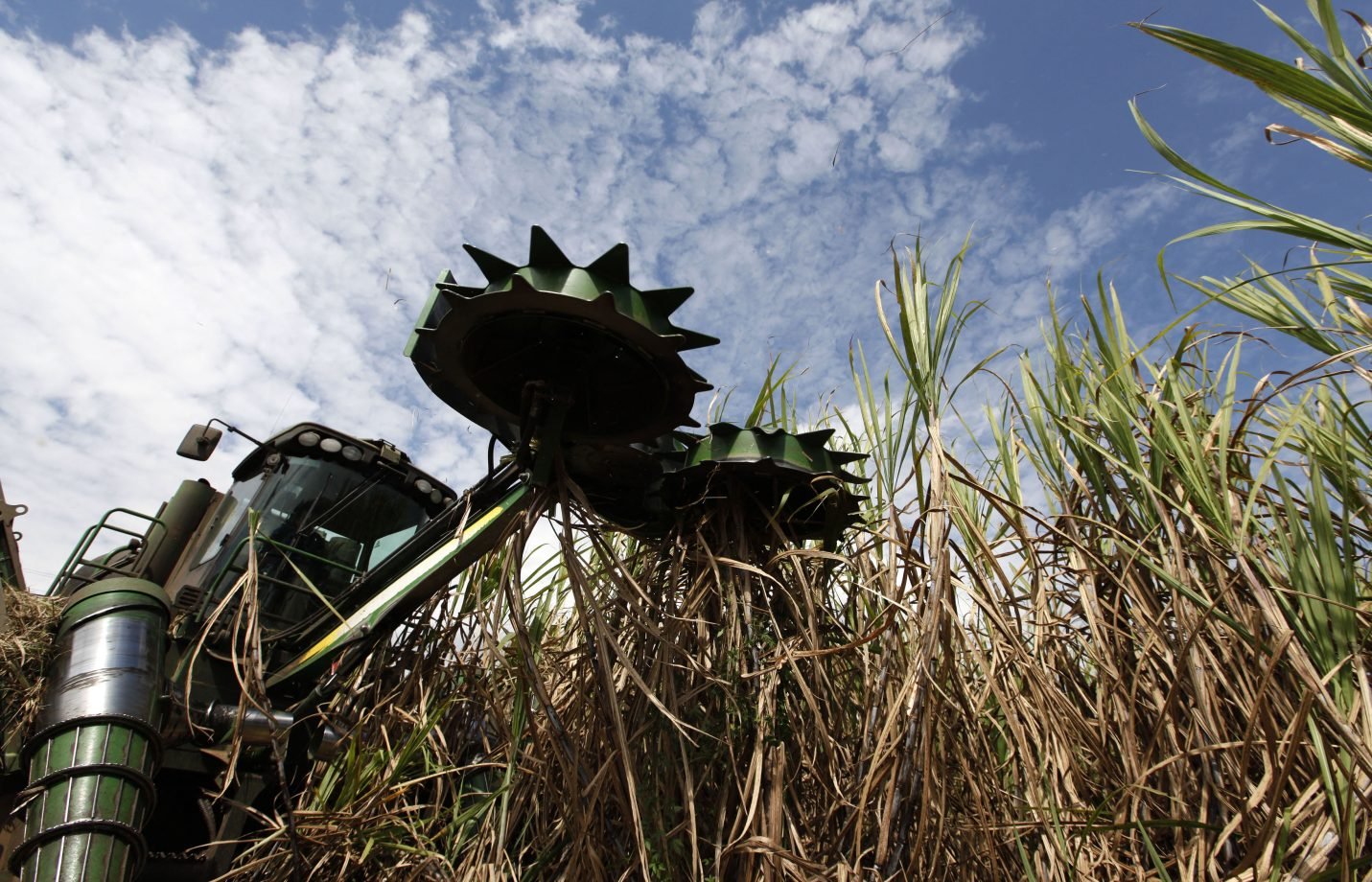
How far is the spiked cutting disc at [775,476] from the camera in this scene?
224cm

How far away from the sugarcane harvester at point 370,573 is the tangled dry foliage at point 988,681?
6.2 inches

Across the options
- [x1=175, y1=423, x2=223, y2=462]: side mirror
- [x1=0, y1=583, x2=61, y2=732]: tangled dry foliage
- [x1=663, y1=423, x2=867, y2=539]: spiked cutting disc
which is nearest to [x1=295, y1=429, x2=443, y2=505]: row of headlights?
[x1=175, y1=423, x2=223, y2=462]: side mirror

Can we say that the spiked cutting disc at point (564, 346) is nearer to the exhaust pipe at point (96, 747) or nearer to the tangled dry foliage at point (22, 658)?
the exhaust pipe at point (96, 747)

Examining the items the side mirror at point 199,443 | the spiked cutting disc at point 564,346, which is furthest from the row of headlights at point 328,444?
the spiked cutting disc at point 564,346

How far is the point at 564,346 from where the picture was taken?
210cm

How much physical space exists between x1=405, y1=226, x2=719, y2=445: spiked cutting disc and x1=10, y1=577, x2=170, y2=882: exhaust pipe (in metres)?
1.09

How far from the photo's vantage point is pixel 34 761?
2023 mm

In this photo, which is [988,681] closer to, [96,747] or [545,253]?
[545,253]

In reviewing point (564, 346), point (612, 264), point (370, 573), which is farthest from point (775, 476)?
point (370, 573)

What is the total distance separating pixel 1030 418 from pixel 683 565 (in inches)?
40.5

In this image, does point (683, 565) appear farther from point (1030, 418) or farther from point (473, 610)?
point (1030, 418)

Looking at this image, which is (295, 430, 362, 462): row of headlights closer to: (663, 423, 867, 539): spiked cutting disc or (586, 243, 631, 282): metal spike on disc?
(663, 423, 867, 539): spiked cutting disc

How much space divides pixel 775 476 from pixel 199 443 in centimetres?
226

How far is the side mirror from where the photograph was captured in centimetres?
313
